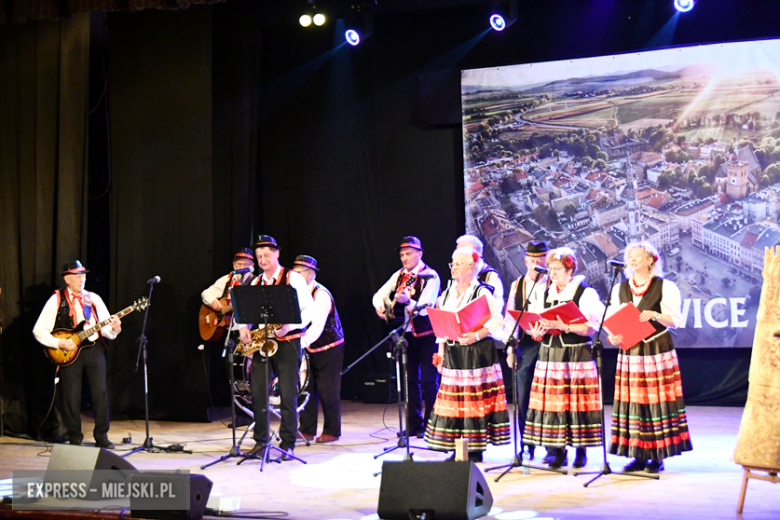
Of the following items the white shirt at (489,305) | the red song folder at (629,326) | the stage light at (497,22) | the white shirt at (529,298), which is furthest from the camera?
the stage light at (497,22)

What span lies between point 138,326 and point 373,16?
166 inches

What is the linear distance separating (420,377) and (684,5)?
4.38 metres

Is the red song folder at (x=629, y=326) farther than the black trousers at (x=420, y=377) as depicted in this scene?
No

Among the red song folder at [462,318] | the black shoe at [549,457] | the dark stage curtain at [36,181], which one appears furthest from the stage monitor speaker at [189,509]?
the dark stage curtain at [36,181]

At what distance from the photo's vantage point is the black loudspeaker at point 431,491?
11.5ft

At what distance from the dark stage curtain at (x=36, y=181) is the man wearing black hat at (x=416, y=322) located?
3279mm

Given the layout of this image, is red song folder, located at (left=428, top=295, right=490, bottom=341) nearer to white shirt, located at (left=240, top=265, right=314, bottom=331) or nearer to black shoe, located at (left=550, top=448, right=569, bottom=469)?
black shoe, located at (left=550, top=448, right=569, bottom=469)

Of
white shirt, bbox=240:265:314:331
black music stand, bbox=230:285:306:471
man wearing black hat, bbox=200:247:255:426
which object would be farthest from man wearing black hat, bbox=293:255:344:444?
black music stand, bbox=230:285:306:471

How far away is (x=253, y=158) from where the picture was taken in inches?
358

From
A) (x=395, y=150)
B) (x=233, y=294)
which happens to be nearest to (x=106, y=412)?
(x=233, y=294)

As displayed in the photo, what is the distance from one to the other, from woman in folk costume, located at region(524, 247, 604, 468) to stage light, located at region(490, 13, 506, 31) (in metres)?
3.43

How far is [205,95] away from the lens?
27.1ft

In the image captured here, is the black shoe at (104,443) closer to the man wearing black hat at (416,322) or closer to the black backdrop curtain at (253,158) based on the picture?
the black backdrop curtain at (253,158)

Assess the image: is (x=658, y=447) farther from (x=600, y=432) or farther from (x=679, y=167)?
(x=679, y=167)
